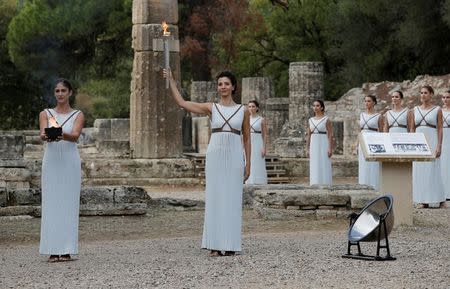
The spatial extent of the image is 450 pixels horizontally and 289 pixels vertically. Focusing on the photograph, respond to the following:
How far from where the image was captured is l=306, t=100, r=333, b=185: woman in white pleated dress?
21.4m

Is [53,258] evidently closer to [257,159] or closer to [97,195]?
[97,195]

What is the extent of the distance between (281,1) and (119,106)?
865 centimetres

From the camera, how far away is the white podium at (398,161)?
16.0 meters

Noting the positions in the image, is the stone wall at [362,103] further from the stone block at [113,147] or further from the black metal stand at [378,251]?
the black metal stand at [378,251]

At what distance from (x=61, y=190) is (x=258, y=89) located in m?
30.2

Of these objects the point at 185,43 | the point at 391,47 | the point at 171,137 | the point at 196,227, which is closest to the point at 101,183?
the point at 171,137

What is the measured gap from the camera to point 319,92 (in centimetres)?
3966

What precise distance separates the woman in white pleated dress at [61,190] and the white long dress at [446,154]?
9.78 meters

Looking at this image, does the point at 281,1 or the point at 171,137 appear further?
the point at 281,1

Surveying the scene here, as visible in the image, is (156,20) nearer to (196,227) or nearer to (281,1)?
(196,227)

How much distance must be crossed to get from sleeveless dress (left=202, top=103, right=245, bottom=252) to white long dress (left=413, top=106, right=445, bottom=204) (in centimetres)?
748

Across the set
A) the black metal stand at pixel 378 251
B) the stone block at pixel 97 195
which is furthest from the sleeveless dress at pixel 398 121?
the black metal stand at pixel 378 251

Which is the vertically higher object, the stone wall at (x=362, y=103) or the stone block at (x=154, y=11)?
the stone block at (x=154, y=11)

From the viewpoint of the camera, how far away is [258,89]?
4262 centimetres
